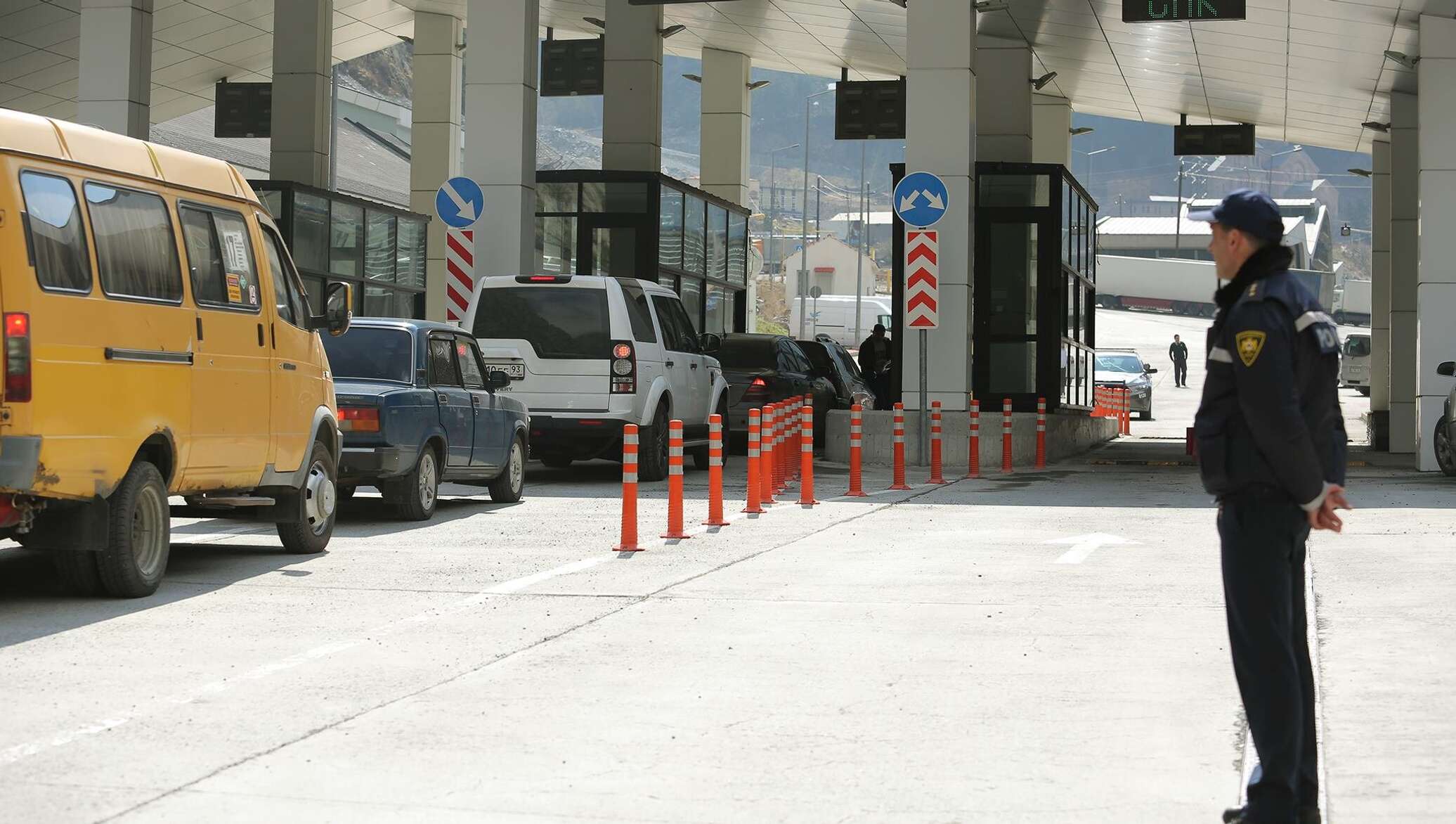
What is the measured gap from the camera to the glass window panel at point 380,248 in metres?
33.2

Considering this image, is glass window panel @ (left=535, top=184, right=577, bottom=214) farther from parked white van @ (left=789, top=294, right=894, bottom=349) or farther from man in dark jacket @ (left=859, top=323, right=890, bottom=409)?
parked white van @ (left=789, top=294, right=894, bottom=349)

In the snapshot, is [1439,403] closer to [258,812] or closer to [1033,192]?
[1033,192]

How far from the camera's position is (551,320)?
18.9 m

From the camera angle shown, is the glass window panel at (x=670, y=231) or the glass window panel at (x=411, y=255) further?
the glass window panel at (x=411, y=255)

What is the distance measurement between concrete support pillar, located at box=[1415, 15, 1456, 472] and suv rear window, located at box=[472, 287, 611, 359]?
9979mm

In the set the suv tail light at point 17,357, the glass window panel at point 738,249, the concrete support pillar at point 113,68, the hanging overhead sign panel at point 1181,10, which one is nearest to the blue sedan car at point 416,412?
the suv tail light at point 17,357

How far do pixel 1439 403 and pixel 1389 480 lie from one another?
2353mm

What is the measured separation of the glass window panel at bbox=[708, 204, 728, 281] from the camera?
105ft

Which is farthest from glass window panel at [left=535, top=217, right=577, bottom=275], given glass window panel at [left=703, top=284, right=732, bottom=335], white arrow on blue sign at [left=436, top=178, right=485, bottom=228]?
white arrow on blue sign at [left=436, top=178, right=485, bottom=228]

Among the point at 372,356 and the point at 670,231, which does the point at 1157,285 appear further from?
the point at 372,356

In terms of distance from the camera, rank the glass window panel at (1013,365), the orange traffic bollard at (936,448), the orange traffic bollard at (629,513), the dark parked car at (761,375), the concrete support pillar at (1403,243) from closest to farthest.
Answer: the orange traffic bollard at (629,513) < the orange traffic bollard at (936,448) < the dark parked car at (761,375) < the glass window panel at (1013,365) < the concrete support pillar at (1403,243)

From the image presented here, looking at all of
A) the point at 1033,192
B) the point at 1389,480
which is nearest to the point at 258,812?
the point at 1389,480

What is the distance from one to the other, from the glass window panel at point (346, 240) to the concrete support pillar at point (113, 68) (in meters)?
5.16

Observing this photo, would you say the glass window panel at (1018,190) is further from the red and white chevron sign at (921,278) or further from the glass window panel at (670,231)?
the glass window panel at (670,231)
